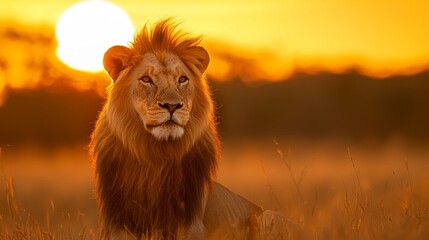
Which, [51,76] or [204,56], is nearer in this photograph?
[204,56]

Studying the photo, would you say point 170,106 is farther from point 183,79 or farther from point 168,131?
point 183,79

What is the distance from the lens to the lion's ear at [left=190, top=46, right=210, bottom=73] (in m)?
6.47

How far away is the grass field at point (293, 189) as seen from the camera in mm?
5812

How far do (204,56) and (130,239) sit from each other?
4.03 ft

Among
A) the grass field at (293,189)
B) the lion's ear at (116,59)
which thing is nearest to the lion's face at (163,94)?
the lion's ear at (116,59)

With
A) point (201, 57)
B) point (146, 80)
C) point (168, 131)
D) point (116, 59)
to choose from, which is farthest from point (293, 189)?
point (168, 131)

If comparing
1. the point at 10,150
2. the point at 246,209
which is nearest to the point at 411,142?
the point at 10,150

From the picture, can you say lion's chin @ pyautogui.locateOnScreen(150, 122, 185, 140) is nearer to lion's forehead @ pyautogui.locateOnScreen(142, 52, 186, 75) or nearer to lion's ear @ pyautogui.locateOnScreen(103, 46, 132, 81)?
lion's forehead @ pyautogui.locateOnScreen(142, 52, 186, 75)

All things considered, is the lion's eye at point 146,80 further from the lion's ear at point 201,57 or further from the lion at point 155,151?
the lion's ear at point 201,57

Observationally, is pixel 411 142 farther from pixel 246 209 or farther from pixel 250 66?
pixel 246 209

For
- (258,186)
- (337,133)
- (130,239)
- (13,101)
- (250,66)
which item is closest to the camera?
(130,239)

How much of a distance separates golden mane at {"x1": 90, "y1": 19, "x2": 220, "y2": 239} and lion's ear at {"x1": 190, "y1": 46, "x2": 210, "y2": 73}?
0.24ft

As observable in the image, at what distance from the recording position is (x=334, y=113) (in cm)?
3122

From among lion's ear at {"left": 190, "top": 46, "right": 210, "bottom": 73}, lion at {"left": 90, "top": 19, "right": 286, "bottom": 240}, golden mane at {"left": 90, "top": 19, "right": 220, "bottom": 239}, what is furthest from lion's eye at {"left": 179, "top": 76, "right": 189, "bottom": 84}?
lion's ear at {"left": 190, "top": 46, "right": 210, "bottom": 73}
